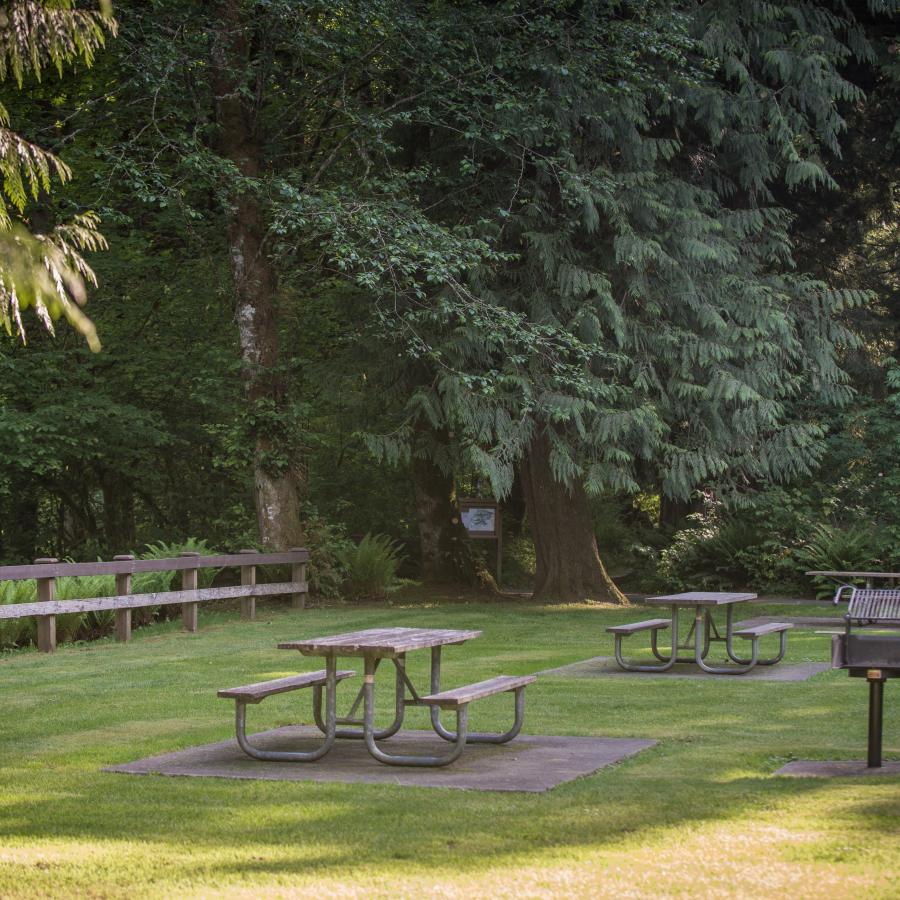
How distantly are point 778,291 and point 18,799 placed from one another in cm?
1750

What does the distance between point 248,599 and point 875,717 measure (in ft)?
42.3

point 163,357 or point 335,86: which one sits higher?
point 335,86

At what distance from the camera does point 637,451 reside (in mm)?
20984

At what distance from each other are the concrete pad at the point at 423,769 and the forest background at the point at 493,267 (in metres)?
10.7

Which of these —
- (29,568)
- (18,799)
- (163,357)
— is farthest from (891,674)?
(163,357)

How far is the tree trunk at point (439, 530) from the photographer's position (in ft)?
81.6

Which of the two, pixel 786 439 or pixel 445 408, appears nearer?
pixel 445 408

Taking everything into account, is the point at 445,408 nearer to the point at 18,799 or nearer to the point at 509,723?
the point at 509,723

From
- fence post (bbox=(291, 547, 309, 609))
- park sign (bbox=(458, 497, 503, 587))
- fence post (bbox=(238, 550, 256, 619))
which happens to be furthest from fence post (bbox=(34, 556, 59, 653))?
park sign (bbox=(458, 497, 503, 587))

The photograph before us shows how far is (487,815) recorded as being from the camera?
6609 mm

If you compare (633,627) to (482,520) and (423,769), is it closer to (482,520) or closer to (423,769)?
(423,769)

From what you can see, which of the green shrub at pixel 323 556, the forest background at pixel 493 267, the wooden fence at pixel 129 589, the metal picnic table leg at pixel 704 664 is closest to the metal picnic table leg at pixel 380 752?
the metal picnic table leg at pixel 704 664

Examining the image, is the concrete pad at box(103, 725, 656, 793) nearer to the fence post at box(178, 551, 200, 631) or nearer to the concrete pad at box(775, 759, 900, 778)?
the concrete pad at box(775, 759, 900, 778)

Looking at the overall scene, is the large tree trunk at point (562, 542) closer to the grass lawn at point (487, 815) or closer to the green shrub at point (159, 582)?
the green shrub at point (159, 582)
